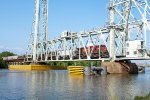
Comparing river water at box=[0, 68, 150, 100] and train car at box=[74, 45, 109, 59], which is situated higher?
train car at box=[74, 45, 109, 59]

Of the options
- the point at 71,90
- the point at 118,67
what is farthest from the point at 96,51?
the point at 71,90

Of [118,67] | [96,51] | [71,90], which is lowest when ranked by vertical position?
[71,90]

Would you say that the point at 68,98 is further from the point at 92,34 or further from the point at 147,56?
the point at 92,34

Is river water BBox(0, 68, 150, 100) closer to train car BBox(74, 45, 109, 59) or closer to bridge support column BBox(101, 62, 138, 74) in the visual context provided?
bridge support column BBox(101, 62, 138, 74)

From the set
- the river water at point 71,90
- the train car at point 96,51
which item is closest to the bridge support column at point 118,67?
the train car at point 96,51

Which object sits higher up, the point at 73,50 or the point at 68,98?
the point at 73,50

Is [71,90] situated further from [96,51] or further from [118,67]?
[96,51]

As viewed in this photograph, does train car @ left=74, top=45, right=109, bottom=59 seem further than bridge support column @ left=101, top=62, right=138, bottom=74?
Yes

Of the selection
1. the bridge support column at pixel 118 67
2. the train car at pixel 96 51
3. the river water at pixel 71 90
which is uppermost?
the train car at pixel 96 51

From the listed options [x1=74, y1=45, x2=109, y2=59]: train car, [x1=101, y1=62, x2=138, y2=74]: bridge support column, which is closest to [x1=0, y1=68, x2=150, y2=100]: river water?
[x1=101, y1=62, x2=138, y2=74]: bridge support column

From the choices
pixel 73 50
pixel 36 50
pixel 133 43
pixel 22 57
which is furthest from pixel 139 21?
pixel 22 57

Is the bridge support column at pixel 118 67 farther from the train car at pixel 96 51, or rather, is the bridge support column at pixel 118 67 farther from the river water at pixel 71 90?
the river water at pixel 71 90

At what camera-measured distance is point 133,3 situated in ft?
291

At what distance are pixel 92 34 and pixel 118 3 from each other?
1439 centimetres
